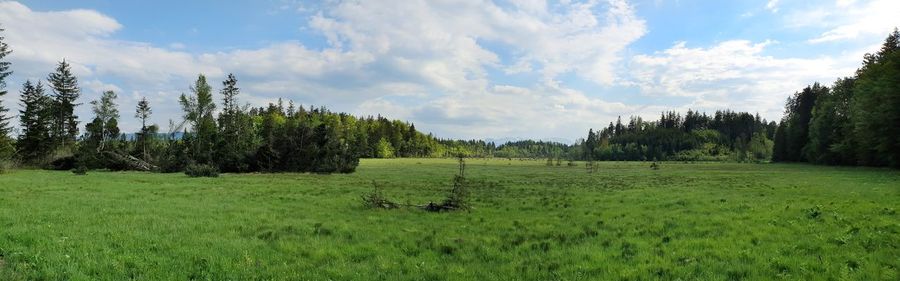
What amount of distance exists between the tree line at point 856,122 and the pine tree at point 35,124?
10214 cm

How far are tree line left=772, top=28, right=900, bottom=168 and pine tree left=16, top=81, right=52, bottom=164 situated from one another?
102 metres

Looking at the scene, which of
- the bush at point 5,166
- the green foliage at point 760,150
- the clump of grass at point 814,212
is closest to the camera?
the clump of grass at point 814,212

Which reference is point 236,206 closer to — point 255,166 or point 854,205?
point 854,205

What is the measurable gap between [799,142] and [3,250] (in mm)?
127244

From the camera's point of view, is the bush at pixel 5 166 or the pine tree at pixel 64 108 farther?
the pine tree at pixel 64 108

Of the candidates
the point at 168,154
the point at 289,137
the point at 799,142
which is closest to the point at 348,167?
the point at 289,137

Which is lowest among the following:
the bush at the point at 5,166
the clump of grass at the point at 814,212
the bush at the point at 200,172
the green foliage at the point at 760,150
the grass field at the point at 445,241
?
the grass field at the point at 445,241

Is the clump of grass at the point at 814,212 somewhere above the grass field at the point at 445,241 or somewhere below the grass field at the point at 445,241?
above

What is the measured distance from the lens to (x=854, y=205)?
19.1 meters

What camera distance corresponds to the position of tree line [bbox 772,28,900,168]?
5450cm

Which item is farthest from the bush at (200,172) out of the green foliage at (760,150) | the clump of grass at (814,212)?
the green foliage at (760,150)

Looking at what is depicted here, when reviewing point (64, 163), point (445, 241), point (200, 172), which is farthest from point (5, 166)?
point (445, 241)

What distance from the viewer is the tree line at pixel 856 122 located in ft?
179

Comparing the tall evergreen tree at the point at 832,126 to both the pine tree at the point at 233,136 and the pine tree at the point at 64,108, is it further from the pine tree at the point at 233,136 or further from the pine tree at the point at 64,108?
the pine tree at the point at 64,108
